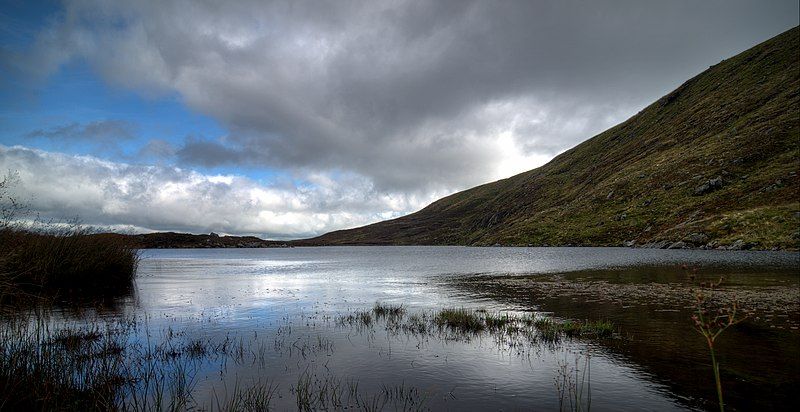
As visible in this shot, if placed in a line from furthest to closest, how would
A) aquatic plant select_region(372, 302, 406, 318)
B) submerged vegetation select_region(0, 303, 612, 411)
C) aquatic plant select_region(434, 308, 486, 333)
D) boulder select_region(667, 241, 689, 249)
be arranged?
boulder select_region(667, 241, 689, 249)
aquatic plant select_region(372, 302, 406, 318)
aquatic plant select_region(434, 308, 486, 333)
submerged vegetation select_region(0, 303, 612, 411)

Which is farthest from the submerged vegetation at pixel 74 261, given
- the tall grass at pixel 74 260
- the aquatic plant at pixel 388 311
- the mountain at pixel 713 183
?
the mountain at pixel 713 183

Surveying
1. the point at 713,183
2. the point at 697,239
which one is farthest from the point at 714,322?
the point at 713,183

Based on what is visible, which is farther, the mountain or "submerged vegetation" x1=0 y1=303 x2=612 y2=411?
the mountain

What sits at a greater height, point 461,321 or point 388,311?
point 461,321

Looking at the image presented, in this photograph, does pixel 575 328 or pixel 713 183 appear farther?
pixel 713 183

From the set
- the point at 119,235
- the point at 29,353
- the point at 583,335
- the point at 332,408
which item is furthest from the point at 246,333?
the point at 119,235

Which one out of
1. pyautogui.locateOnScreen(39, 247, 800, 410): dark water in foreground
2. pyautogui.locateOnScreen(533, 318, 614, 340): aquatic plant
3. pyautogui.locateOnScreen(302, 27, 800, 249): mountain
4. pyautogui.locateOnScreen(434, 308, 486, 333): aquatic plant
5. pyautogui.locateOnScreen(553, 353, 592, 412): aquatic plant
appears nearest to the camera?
pyautogui.locateOnScreen(553, 353, 592, 412): aquatic plant

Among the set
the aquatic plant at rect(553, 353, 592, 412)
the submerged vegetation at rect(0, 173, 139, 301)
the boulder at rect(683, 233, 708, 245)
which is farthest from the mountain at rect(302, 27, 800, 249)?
the submerged vegetation at rect(0, 173, 139, 301)

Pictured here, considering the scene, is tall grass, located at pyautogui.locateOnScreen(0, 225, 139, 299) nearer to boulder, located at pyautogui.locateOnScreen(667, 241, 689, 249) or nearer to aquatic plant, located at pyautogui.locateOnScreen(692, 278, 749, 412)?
aquatic plant, located at pyautogui.locateOnScreen(692, 278, 749, 412)

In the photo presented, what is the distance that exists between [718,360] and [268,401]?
60.3 feet

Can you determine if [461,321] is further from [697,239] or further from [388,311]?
[697,239]

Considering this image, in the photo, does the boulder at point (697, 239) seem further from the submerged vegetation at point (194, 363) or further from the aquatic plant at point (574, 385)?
the aquatic plant at point (574, 385)

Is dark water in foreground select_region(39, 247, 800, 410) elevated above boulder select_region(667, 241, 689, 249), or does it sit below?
below

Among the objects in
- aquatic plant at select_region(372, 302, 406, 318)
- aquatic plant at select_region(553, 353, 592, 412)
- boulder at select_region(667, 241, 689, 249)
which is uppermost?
boulder at select_region(667, 241, 689, 249)
